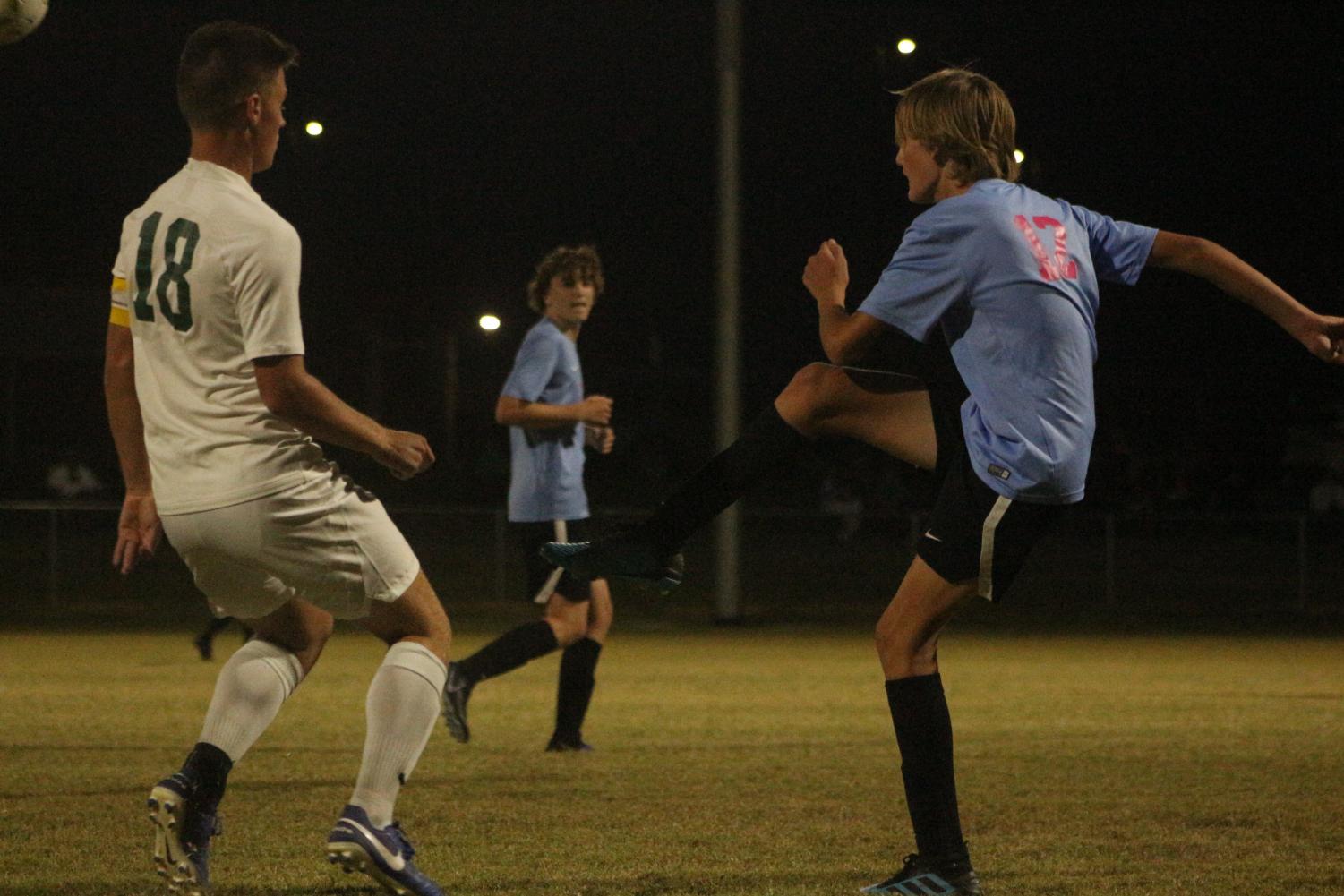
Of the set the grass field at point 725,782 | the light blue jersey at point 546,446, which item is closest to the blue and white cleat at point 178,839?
the grass field at point 725,782

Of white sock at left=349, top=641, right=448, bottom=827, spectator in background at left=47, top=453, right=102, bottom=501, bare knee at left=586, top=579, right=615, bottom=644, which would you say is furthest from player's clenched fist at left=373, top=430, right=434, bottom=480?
Result: spectator in background at left=47, top=453, right=102, bottom=501

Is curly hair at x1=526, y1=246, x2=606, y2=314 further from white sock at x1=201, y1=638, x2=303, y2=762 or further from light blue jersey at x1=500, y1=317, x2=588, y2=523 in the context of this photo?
white sock at x1=201, y1=638, x2=303, y2=762

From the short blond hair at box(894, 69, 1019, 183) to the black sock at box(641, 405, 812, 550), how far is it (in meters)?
0.85

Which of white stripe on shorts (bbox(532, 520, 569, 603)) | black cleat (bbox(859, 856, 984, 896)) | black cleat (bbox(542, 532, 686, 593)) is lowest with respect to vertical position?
black cleat (bbox(859, 856, 984, 896))

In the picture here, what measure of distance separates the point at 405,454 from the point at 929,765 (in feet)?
5.51

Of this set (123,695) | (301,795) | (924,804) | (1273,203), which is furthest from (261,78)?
(1273,203)

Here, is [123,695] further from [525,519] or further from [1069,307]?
[1069,307]

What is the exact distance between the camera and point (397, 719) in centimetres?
469

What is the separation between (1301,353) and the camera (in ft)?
130

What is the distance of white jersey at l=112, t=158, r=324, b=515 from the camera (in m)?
4.36

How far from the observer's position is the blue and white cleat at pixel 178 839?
466 cm

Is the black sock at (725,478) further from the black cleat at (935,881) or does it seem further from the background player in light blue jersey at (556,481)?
the background player in light blue jersey at (556,481)

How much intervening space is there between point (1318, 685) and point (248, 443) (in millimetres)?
9376

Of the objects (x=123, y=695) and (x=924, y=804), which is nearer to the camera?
(x=924, y=804)
